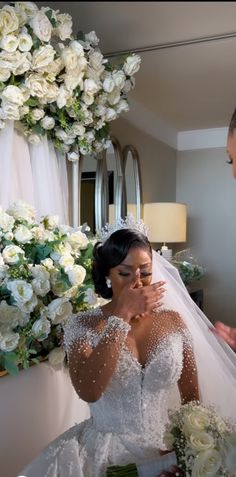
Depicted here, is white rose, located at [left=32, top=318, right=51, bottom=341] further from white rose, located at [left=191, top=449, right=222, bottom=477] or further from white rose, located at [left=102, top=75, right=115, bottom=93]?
white rose, located at [left=102, top=75, right=115, bottom=93]

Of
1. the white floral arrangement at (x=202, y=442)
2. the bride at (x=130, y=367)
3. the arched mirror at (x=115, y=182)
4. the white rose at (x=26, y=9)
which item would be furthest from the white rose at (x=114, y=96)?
the white floral arrangement at (x=202, y=442)

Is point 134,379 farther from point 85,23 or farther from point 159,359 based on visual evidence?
point 85,23

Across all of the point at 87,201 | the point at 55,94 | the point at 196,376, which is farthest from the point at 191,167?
the point at 196,376

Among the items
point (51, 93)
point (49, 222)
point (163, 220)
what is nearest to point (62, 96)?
point (51, 93)

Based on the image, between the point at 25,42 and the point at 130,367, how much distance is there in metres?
1.09

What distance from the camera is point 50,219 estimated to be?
155cm

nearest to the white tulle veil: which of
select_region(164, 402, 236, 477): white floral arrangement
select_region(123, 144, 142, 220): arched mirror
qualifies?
select_region(164, 402, 236, 477): white floral arrangement

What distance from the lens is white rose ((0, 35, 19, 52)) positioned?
57.3 inches

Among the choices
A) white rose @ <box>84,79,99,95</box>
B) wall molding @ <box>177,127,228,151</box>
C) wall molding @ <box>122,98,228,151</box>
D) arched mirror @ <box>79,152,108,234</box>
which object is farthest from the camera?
wall molding @ <box>177,127,228,151</box>

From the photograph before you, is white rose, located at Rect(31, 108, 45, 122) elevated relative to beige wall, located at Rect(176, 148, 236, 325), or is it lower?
elevated

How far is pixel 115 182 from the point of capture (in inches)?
119

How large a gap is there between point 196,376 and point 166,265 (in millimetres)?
434

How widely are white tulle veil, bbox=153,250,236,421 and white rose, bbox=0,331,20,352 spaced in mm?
556

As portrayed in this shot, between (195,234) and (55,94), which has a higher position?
(55,94)
